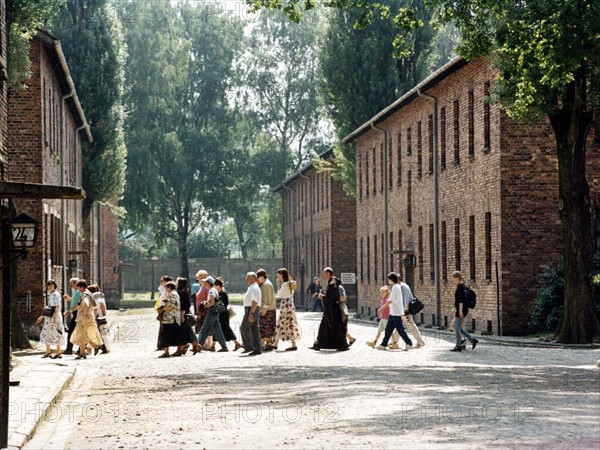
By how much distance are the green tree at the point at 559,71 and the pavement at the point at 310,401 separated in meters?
3.11

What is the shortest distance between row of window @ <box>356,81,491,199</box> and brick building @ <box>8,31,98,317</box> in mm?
10893

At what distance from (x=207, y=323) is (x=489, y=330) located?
8.90 m

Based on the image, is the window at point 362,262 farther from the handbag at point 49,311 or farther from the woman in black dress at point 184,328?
the handbag at point 49,311

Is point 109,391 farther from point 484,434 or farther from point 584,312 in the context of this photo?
point 584,312

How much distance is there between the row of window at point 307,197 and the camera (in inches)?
2746

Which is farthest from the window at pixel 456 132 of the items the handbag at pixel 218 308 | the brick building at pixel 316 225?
the brick building at pixel 316 225

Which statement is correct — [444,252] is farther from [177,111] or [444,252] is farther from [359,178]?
[177,111]

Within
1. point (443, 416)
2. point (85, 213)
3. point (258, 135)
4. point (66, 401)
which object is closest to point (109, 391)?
point (66, 401)

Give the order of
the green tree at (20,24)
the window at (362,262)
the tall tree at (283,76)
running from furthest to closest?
the tall tree at (283,76), the window at (362,262), the green tree at (20,24)

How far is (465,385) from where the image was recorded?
17.5 metres

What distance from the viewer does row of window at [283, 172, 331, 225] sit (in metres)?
69.8

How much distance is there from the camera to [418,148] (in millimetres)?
45125

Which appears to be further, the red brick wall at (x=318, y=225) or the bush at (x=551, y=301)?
the red brick wall at (x=318, y=225)

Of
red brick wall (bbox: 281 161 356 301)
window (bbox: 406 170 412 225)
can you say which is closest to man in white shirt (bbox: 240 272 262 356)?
window (bbox: 406 170 412 225)
